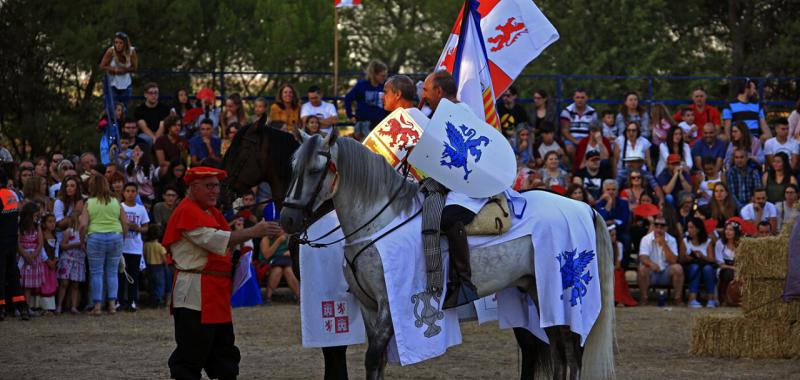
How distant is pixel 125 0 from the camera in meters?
31.1

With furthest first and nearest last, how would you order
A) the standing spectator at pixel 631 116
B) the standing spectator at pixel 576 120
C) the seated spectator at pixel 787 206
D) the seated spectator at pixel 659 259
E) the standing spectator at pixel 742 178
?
the standing spectator at pixel 631 116, the standing spectator at pixel 576 120, the standing spectator at pixel 742 178, the seated spectator at pixel 787 206, the seated spectator at pixel 659 259

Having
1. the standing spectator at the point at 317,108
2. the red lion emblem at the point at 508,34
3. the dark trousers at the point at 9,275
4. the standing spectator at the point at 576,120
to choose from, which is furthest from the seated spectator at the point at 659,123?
the dark trousers at the point at 9,275

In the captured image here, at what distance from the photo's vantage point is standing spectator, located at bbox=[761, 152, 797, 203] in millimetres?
19453

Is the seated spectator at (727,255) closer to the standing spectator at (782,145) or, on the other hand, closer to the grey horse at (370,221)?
the standing spectator at (782,145)

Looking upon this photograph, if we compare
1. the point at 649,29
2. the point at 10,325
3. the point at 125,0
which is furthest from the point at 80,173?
the point at 649,29

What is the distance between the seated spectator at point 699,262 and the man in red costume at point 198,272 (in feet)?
34.2

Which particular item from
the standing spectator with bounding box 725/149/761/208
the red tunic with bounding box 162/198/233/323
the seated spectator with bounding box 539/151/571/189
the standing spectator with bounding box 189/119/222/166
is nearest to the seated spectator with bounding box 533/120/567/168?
the seated spectator with bounding box 539/151/571/189

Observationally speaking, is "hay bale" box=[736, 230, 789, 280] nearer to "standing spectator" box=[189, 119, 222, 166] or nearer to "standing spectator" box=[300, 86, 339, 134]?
"standing spectator" box=[300, 86, 339, 134]

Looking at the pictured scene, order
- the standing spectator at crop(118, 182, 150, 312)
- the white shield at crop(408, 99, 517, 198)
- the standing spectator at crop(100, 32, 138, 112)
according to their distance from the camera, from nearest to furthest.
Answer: the white shield at crop(408, 99, 517, 198)
the standing spectator at crop(118, 182, 150, 312)
the standing spectator at crop(100, 32, 138, 112)

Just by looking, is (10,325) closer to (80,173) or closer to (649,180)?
(80,173)

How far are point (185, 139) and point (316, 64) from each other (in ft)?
65.3

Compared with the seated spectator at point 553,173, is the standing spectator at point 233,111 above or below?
above

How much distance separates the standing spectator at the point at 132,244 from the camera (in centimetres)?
1694

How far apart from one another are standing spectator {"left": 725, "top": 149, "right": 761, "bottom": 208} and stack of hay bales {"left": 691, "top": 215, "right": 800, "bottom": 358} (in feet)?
22.5
